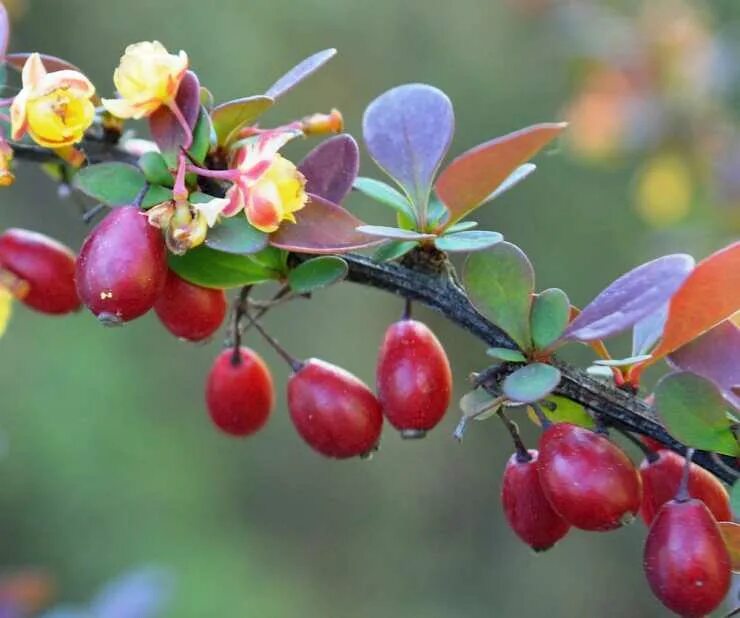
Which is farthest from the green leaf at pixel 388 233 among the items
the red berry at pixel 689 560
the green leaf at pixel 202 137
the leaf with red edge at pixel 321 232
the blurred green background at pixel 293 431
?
the blurred green background at pixel 293 431

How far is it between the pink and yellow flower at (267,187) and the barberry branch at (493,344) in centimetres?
9

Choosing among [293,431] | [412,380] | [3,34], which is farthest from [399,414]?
[293,431]

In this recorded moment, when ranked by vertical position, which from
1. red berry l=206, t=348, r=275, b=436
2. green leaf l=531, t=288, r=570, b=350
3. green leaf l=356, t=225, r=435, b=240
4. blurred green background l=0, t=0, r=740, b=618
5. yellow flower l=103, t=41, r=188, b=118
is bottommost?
blurred green background l=0, t=0, r=740, b=618

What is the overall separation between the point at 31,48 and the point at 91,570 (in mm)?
2143

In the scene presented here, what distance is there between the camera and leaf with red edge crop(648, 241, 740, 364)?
541 mm

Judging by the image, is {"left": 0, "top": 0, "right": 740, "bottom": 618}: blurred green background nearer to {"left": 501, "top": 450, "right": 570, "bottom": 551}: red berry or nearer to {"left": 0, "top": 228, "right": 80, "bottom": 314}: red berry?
{"left": 0, "top": 228, "right": 80, "bottom": 314}: red berry

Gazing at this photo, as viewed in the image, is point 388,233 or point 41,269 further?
point 41,269

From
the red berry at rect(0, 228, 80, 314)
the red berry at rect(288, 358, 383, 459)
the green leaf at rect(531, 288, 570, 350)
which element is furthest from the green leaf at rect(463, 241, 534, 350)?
the red berry at rect(0, 228, 80, 314)

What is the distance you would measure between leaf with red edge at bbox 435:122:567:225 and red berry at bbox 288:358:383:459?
0.15 meters

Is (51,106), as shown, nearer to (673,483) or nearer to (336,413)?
(336,413)

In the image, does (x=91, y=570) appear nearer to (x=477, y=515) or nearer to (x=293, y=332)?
(x=293, y=332)

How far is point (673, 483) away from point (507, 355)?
0.45 feet

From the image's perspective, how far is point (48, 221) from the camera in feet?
12.7

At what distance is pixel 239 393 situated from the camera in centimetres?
76
